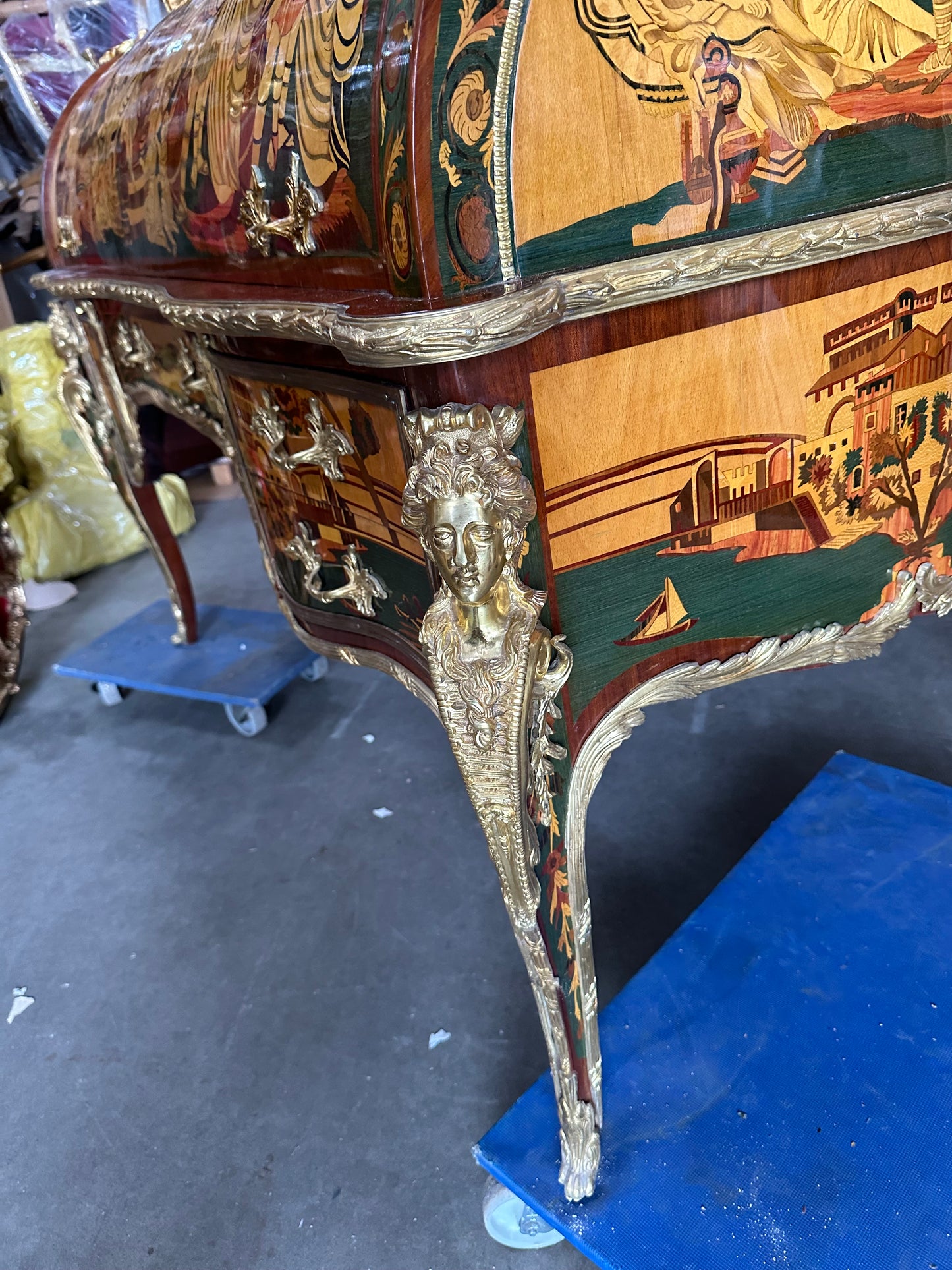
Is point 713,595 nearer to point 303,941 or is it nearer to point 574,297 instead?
point 574,297

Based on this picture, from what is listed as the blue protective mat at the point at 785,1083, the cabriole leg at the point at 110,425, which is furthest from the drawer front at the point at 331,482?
the cabriole leg at the point at 110,425

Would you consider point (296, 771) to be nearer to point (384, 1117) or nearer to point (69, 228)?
point (384, 1117)

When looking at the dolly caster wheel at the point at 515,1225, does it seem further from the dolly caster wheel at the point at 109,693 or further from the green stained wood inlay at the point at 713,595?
the dolly caster wheel at the point at 109,693

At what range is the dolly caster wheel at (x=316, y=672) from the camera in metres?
2.40

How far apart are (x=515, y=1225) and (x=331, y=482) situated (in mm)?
974

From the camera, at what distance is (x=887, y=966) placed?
123cm

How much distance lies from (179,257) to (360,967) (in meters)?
1.19

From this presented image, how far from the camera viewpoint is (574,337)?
678mm

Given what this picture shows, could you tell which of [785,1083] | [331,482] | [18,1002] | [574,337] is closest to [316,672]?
[18,1002]

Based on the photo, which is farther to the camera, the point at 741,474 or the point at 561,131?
the point at 741,474

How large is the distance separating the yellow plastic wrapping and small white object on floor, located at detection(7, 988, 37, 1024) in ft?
6.55

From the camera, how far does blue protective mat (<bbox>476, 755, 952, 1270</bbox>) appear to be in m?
0.97

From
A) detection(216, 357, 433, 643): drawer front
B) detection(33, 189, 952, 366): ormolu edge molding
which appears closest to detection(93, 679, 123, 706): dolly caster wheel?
detection(216, 357, 433, 643): drawer front

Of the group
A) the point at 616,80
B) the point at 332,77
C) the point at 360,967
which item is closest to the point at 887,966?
the point at 360,967
